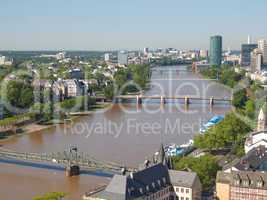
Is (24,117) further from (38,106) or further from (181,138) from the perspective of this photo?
(181,138)

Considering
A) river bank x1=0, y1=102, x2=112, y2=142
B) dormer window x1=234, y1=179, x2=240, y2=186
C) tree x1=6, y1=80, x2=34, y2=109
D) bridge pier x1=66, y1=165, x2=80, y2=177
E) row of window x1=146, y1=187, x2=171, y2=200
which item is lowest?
river bank x1=0, y1=102, x2=112, y2=142

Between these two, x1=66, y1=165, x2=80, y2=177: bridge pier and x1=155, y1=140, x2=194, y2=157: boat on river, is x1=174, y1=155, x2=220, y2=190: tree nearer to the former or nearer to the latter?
x1=155, y1=140, x2=194, y2=157: boat on river

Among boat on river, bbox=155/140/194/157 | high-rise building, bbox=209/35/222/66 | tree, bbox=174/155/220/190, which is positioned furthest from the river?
high-rise building, bbox=209/35/222/66

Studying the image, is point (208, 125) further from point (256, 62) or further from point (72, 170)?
point (256, 62)

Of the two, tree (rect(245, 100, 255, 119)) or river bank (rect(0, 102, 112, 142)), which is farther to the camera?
tree (rect(245, 100, 255, 119))

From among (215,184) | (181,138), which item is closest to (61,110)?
(181,138)

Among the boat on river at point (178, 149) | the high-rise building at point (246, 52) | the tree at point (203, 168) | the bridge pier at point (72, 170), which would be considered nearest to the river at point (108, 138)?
the bridge pier at point (72, 170)
